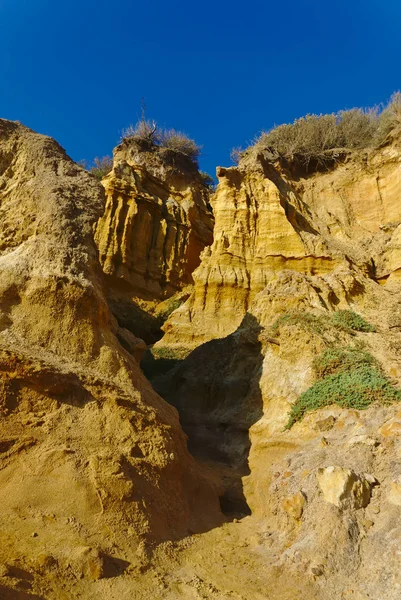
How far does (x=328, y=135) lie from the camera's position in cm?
2595

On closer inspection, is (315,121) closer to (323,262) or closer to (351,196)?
(351,196)

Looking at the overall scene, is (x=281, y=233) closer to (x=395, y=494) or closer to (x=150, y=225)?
(x=150, y=225)

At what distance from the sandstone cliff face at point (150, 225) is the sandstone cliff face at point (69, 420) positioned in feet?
49.8

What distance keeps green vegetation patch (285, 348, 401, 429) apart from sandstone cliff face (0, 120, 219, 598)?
2.97m

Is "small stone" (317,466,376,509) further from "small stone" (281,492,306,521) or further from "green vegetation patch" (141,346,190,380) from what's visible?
"green vegetation patch" (141,346,190,380)

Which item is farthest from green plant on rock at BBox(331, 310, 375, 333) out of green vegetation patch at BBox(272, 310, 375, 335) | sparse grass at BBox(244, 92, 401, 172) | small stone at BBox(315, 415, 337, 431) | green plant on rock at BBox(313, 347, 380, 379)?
sparse grass at BBox(244, 92, 401, 172)

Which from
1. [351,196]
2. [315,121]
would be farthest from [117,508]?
[315,121]

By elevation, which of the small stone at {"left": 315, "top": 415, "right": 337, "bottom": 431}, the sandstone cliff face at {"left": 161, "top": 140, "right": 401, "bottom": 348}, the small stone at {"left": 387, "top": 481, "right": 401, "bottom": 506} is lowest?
the small stone at {"left": 387, "top": 481, "right": 401, "bottom": 506}

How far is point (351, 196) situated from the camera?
2297 centimetres

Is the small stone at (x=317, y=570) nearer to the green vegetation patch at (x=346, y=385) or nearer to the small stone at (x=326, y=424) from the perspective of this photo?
the small stone at (x=326, y=424)

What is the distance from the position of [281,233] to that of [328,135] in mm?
10411

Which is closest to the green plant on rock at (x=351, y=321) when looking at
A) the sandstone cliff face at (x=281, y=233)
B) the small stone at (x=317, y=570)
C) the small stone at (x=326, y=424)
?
the small stone at (x=326, y=424)

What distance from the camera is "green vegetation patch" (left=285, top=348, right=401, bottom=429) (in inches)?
350

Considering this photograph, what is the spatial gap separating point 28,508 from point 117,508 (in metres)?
1.08
